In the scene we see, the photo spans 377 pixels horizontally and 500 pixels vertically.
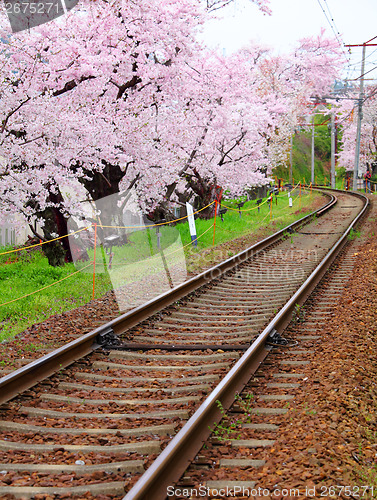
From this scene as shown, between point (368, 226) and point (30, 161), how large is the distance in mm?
13616

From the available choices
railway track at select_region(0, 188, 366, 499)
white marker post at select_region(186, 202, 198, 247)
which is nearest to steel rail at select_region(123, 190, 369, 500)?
railway track at select_region(0, 188, 366, 499)

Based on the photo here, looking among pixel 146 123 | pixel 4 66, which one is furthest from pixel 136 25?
pixel 4 66

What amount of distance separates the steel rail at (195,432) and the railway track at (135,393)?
0.4 inches

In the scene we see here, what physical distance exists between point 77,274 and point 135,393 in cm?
777

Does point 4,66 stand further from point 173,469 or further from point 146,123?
point 173,469

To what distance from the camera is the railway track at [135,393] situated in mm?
3771

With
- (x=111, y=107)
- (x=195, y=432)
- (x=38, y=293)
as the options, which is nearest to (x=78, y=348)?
(x=195, y=432)

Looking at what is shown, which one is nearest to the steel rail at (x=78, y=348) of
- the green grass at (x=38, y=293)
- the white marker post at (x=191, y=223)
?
the green grass at (x=38, y=293)

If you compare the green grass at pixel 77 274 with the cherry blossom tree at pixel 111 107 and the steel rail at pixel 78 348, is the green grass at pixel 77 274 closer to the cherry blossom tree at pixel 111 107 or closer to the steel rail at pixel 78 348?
the cherry blossom tree at pixel 111 107

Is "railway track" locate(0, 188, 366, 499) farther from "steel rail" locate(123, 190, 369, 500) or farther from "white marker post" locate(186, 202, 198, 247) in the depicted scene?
"white marker post" locate(186, 202, 198, 247)

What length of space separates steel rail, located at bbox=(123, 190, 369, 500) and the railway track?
0.01 metres

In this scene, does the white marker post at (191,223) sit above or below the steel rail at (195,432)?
above

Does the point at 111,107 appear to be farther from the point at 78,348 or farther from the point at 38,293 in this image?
the point at 78,348

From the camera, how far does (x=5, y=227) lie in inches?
822
